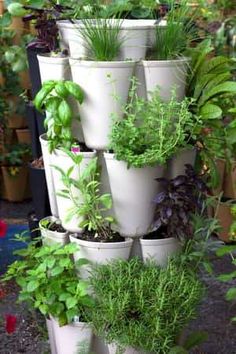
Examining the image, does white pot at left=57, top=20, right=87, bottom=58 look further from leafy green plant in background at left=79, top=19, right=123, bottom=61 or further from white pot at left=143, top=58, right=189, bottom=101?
white pot at left=143, top=58, right=189, bottom=101

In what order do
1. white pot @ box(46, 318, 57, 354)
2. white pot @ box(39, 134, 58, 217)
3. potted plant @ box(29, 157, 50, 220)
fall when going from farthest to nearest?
potted plant @ box(29, 157, 50, 220), white pot @ box(46, 318, 57, 354), white pot @ box(39, 134, 58, 217)

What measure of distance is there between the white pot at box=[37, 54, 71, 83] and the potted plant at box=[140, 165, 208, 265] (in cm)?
59

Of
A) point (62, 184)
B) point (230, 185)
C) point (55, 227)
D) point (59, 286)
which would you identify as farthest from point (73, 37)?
point (230, 185)

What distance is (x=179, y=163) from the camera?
275 centimetres

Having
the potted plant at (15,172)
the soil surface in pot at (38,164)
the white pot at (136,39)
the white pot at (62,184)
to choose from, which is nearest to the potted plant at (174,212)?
the white pot at (62,184)

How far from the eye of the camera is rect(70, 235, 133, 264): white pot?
2680mm

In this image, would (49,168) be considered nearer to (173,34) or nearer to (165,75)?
(165,75)

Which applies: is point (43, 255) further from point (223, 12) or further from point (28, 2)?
point (223, 12)

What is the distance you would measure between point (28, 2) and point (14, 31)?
7.23ft

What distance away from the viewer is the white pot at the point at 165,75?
2613 mm

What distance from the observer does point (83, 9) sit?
2771 millimetres

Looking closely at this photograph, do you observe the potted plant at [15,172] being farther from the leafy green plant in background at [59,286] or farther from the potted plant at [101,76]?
the potted plant at [101,76]

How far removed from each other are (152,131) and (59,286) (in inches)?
29.2

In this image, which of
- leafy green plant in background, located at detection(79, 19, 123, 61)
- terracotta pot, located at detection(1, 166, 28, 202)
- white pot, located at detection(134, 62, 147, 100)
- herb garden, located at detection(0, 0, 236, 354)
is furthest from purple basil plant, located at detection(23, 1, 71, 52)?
terracotta pot, located at detection(1, 166, 28, 202)
